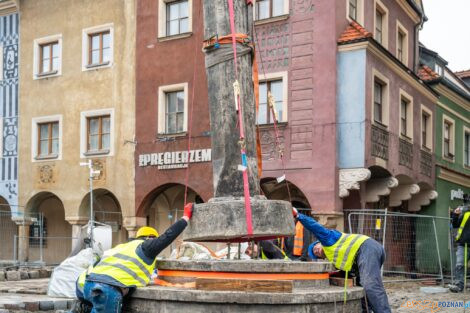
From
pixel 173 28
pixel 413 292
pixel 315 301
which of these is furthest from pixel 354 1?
pixel 315 301

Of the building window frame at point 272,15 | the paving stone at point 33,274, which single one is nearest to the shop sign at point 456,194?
the building window frame at point 272,15

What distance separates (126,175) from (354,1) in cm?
867

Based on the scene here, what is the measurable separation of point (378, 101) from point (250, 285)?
47.7ft

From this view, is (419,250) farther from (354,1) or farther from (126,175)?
(126,175)

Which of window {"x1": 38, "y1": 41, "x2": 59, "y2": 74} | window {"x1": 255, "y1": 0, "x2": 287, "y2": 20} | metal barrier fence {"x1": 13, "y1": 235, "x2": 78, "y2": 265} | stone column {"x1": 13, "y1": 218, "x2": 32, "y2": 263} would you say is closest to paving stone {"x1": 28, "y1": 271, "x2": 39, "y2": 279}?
stone column {"x1": 13, "y1": 218, "x2": 32, "y2": 263}

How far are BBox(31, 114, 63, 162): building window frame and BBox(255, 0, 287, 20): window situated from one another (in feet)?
26.4

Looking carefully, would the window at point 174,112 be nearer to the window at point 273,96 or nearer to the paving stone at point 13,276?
the window at point 273,96

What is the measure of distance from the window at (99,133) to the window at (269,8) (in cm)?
627

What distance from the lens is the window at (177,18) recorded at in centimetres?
2250

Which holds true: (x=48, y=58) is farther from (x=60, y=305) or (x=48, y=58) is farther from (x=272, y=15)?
(x=60, y=305)

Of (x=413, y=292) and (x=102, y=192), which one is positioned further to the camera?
(x=102, y=192)

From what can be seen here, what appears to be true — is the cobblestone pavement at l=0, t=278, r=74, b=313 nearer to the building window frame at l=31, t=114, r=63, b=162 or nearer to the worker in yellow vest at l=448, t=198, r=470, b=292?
the worker in yellow vest at l=448, t=198, r=470, b=292

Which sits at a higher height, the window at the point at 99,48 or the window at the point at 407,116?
the window at the point at 99,48

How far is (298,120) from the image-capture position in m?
19.9
